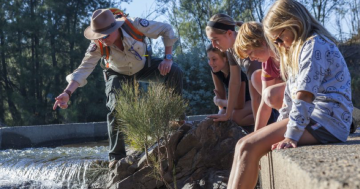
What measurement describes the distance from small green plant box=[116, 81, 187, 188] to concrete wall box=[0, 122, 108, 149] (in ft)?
17.4

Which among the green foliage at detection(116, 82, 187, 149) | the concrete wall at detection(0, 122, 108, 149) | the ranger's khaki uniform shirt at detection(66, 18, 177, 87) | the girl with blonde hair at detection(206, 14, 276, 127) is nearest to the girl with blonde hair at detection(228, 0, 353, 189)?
the girl with blonde hair at detection(206, 14, 276, 127)

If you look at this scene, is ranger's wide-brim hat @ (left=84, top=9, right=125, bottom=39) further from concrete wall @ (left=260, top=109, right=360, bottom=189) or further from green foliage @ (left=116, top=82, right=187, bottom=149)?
concrete wall @ (left=260, top=109, right=360, bottom=189)

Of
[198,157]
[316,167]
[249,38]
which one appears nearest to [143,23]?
[198,157]

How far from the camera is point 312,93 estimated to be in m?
2.12

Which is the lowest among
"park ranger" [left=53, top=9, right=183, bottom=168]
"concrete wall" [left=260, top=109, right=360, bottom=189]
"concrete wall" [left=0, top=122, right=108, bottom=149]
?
"concrete wall" [left=0, top=122, right=108, bottom=149]

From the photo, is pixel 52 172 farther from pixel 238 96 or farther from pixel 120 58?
pixel 238 96

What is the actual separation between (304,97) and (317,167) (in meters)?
0.68

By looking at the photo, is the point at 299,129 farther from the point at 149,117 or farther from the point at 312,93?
the point at 149,117

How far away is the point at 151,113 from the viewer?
4.30 metres

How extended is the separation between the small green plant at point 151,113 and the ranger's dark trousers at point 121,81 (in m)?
0.27

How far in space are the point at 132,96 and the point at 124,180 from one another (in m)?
0.82

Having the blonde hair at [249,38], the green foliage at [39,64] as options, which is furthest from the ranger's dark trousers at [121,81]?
the green foliage at [39,64]

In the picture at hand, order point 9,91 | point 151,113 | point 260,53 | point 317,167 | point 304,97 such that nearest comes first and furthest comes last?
point 317,167, point 304,97, point 260,53, point 151,113, point 9,91

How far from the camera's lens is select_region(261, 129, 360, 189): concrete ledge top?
1.28m
